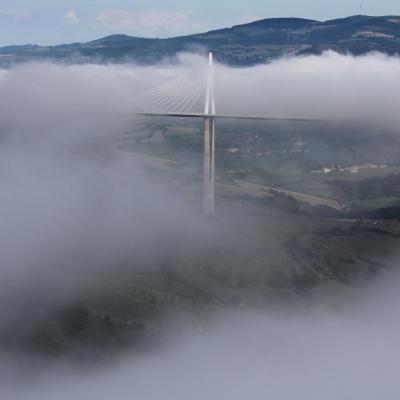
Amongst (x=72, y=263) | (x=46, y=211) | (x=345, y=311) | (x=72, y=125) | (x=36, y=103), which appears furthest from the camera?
(x=72, y=125)

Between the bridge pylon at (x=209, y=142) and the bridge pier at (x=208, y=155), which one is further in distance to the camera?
the bridge pier at (x=208, y=155)

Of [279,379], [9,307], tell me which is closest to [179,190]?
[9,307]

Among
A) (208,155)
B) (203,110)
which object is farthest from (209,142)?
(203,110)

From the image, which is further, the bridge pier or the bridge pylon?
the bridge pier

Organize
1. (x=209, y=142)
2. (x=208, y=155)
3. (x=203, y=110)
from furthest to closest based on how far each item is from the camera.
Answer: (x=203, y=110) → (x=208, y=155) → (x=209, y=142)

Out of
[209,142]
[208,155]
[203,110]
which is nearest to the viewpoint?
[209,142]

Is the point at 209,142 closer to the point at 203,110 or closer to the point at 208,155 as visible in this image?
the point at 208,155

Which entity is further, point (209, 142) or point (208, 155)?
point (208, 155)

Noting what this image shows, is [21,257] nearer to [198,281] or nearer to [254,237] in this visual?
[198,281]
